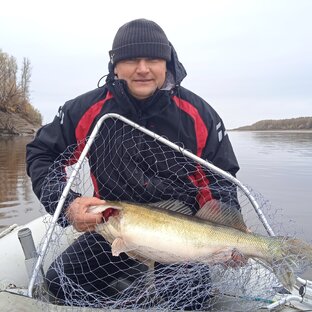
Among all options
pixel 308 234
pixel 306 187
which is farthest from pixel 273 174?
pixel 308 234

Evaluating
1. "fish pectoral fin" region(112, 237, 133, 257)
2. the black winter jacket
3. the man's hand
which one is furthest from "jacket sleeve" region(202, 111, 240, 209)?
the man's hand

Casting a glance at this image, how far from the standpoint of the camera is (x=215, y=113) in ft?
13.2

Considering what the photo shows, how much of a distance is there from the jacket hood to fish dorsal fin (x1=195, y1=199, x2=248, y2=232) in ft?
3.80

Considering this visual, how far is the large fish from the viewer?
3.05 m

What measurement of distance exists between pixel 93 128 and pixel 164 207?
0.99 m

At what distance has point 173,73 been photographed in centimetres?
386

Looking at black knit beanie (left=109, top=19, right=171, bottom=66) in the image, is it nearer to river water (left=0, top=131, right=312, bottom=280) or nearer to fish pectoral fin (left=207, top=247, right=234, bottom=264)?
fish pectoral fin (left=207, top=247, right=234, bottom=264)

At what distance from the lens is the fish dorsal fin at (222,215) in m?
3.30

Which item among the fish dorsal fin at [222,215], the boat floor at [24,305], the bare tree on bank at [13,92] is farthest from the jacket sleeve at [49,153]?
the bare tree on bank at [13,92]

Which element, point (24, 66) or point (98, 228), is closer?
point (98, 228)

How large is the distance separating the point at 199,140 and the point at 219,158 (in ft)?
0.86

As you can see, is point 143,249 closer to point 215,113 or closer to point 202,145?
point 202,145

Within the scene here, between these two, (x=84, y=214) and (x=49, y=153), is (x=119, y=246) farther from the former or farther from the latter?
(x=49, y=153)

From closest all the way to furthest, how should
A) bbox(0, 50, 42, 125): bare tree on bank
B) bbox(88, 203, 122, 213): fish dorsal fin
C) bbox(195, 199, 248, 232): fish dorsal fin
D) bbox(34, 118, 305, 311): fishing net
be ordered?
bbox(88, 203, 122, 213): fish dorsal fin → bbox(195, 199, 248, 232): fish dorsal fin → bbox(34, 118, 305, 311): fishing net → bbox(0, 50, 42, 125): bare tree on bank
